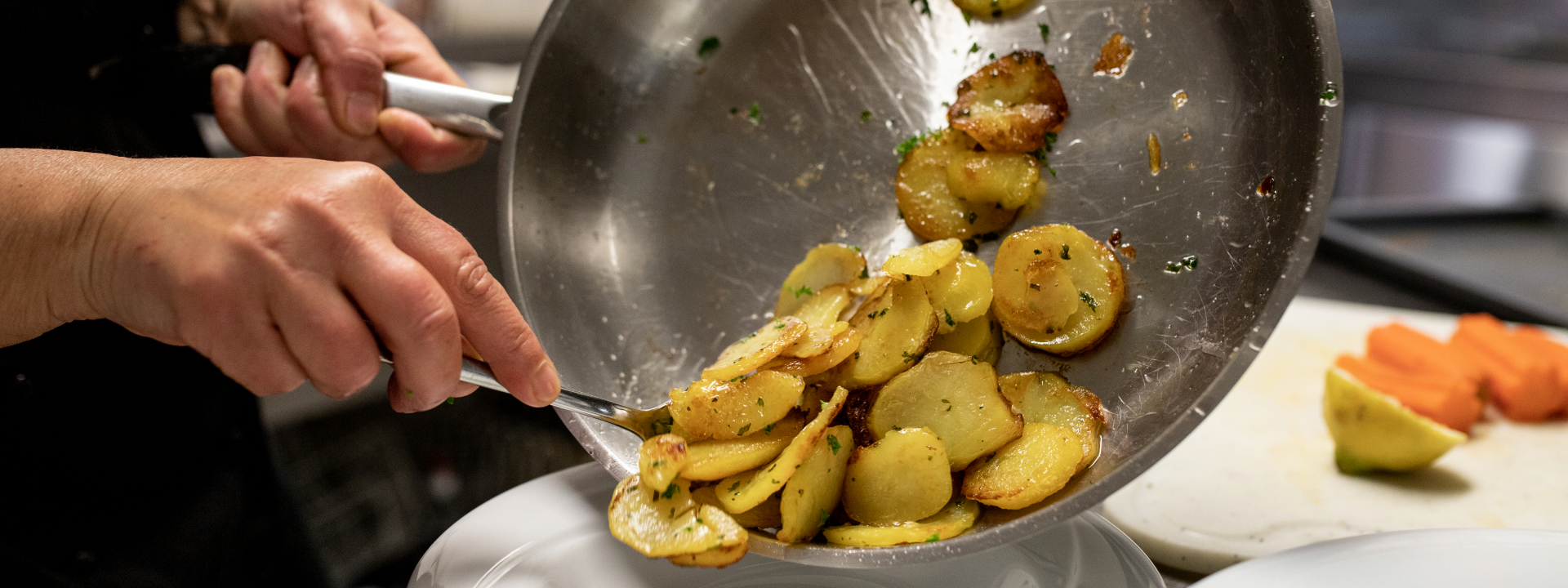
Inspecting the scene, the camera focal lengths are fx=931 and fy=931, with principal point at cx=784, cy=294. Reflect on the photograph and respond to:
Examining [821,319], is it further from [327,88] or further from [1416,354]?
[1416,354]

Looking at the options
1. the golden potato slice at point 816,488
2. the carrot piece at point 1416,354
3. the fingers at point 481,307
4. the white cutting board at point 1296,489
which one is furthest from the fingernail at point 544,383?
the carrot piece at point 1416,354

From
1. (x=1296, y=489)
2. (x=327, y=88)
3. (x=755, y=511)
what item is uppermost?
(x=327, y=88)

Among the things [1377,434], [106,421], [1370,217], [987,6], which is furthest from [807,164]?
[1370,217]

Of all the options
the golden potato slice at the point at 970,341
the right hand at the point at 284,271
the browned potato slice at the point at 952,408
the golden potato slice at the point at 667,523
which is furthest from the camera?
the golden potato slice at the point at 970,341

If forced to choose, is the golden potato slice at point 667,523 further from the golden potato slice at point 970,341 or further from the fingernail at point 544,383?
the golden potato slice at point 970,341

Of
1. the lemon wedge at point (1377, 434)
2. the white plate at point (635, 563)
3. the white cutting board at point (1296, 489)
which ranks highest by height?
the white plate at point (635, 563)

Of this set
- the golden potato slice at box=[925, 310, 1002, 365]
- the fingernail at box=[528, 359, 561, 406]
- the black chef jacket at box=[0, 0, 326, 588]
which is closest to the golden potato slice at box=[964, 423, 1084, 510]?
the golden potato slice at box=[925, 310, 1002, 365]

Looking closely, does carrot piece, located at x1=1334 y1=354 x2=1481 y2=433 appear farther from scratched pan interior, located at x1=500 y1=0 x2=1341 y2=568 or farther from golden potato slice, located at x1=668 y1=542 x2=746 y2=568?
golden potato slice, located at x1=668 y1=542 x2=746 y2=568
